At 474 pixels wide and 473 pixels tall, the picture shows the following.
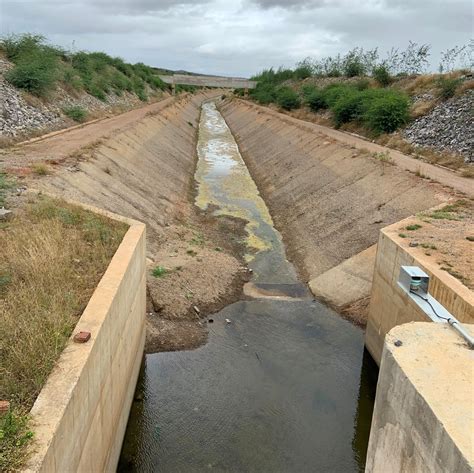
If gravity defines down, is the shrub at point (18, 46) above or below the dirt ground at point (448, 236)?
above

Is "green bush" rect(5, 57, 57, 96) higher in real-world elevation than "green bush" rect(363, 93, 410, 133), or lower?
higher

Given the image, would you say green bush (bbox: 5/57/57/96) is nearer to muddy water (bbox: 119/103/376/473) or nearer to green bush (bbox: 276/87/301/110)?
muddy water (bbox: 119/103/376/473)

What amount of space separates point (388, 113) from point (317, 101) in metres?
17.4

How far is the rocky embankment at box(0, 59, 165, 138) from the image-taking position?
80.6ft

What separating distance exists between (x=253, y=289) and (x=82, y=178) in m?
7.33

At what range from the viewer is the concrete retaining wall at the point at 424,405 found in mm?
4406

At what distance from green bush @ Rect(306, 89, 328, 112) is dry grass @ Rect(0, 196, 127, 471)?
135 feet

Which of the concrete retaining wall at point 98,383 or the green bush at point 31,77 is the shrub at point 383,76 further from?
the concrete retaining wall at point 98,383

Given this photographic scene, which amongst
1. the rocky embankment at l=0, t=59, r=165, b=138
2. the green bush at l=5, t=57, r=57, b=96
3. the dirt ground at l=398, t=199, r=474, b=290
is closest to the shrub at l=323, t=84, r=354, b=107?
the rocky embankment at l=0, t=59, r=165, b=138

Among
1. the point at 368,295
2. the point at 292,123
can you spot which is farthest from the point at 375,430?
the point at 292,123

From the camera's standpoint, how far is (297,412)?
10.2 metres

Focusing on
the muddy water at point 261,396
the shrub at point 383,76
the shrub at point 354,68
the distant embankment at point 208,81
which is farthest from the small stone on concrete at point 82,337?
the distant embankment at point 208,81

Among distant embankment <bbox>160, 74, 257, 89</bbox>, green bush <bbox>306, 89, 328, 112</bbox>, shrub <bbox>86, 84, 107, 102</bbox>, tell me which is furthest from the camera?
distant embankment <bbox>160, 74, 257, 89</bbox>

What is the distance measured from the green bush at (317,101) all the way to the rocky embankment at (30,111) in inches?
856
